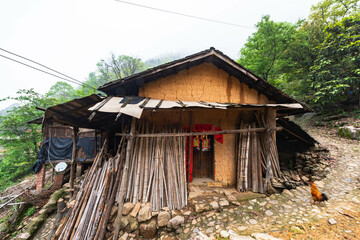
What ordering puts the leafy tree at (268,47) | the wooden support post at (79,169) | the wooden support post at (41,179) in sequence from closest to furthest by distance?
the wooden support post at (41,179) < the wooden support post at (79,169) < the leafy tree at (268,47)

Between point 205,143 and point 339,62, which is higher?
point 339,62

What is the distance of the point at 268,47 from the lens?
439 inches

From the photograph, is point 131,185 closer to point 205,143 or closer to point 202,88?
point 205,143

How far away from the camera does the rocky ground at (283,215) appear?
9.05ft

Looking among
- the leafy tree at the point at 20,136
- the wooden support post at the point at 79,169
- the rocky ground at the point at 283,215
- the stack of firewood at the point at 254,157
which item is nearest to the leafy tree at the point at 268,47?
the stack of firewood at the point at 254,157

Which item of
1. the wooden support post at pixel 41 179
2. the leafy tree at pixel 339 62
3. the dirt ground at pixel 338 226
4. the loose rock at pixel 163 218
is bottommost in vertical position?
the wooden support post at pixel 41 179

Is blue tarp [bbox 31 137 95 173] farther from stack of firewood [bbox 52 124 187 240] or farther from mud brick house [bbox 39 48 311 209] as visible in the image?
stack of firewood [bbox 52 124 187 240]

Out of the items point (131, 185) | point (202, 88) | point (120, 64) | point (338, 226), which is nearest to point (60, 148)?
point (131, 185)

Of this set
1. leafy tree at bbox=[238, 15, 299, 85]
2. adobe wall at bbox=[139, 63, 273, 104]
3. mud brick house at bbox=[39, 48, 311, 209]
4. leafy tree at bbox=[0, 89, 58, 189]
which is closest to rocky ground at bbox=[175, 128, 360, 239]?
mud brick house at bbox=[39, 48, 311, 209]

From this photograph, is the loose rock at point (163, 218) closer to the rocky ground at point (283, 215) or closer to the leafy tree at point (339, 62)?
the rocky ground at point (283, 215)

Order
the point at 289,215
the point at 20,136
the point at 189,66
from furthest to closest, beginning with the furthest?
the point at 20,136 → the point at 189,66 → the point at 289,215

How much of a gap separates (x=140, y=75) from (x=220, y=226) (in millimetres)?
5273

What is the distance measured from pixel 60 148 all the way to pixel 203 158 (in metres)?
11.1

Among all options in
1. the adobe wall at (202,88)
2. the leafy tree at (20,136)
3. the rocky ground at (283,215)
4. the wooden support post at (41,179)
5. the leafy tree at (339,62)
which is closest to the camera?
the rocky ground at (283,215)
